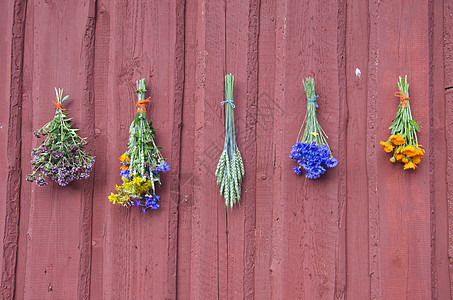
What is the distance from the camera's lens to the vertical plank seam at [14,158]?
6.94 ft

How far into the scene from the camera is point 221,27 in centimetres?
221

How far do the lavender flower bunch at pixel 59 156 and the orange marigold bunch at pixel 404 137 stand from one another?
174cm

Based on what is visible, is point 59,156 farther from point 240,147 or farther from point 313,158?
point 313,158

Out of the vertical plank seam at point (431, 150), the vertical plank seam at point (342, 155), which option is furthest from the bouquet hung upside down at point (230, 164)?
the vertical plank seam at point (431, 150)

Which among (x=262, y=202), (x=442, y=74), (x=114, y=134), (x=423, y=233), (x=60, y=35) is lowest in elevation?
(x=423, y=233)

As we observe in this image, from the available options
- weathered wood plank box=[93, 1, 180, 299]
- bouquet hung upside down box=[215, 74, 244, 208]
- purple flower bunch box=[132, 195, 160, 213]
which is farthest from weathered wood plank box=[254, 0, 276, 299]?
purple flower bunch box=[132, 195, 160, 213]

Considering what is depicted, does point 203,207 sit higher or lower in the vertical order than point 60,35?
lower

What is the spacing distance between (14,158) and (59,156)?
1.32 ft

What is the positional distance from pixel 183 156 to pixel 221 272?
74cm

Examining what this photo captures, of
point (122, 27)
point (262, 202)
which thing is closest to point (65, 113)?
point (122, 27)

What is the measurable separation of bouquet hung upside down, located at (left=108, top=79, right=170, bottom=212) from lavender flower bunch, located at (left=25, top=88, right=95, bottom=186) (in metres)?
0.22

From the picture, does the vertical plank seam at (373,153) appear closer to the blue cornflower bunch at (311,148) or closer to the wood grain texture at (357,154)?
the wood grain texture at (357,154)

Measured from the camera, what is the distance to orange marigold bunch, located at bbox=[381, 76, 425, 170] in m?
2.00

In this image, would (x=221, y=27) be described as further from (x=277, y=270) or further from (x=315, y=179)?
(x=277, y=270)
